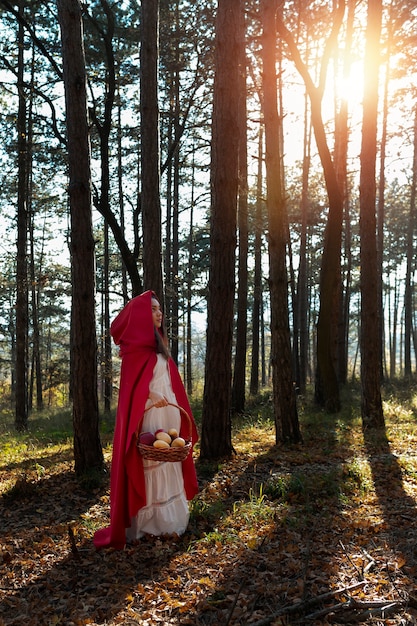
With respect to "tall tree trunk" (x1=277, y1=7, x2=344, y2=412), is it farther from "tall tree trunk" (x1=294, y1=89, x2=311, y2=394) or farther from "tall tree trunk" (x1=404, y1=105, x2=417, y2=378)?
"tall tree trunk" (x1=404, y1=105, x2=417, y2=378)

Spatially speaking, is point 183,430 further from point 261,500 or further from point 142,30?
point 142,30

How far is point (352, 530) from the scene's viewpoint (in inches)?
213

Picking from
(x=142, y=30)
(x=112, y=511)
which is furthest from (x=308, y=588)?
(x=142, y=30)

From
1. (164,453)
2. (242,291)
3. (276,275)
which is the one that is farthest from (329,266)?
(164,453)

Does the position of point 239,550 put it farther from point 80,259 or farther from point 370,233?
point 370,233

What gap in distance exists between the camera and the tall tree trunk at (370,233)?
10984 mm

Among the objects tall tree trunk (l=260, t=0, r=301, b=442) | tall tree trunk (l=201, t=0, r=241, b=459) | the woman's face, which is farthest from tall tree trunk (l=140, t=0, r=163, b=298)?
the woman's face

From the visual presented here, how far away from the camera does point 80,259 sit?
7582 mm

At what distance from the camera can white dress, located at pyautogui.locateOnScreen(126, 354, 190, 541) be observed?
5566 mm

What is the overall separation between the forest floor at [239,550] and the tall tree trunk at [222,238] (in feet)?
2.44

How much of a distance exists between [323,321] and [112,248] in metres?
19.7

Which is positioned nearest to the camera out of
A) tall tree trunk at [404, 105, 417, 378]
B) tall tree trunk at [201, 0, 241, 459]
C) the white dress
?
the white dress

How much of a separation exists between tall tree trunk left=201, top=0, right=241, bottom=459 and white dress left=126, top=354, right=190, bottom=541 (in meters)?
2.70

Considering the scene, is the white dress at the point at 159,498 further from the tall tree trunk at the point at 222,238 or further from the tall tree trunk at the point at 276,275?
the tall tree trunk at the point at 276,275
